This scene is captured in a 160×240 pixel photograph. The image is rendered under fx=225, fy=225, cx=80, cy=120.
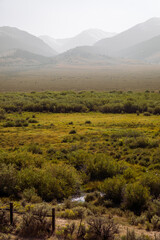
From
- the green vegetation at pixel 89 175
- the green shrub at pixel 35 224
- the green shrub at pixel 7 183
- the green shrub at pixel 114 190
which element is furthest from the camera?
the green shrub at pixel 7 183

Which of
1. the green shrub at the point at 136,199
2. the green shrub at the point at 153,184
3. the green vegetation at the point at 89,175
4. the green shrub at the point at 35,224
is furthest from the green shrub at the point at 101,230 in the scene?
the green shrub at the point at 153,184

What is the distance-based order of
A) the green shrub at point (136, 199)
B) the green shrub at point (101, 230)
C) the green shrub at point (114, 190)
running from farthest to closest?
the green shrub at point (114, 190) → the green shrub at point (136, 199) → the green shrub at point (101, 230)

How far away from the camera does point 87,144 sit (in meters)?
24.2

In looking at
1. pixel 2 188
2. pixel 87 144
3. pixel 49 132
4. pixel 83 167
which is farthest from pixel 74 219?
pixel 49 132

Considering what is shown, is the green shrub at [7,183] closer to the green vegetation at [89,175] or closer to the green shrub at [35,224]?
the green vegetation at [89,175]

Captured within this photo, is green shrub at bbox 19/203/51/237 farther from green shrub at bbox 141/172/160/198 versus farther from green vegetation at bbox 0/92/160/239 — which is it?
green shrub at bbox 141/172/160/198

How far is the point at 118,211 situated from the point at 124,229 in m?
1.67

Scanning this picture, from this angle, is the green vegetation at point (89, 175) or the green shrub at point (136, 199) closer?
the green vegetation at point (89, 175)

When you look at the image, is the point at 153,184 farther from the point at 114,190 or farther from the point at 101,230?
the point at 101,230

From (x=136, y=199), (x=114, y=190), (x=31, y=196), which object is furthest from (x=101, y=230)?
(x=31, y=196)

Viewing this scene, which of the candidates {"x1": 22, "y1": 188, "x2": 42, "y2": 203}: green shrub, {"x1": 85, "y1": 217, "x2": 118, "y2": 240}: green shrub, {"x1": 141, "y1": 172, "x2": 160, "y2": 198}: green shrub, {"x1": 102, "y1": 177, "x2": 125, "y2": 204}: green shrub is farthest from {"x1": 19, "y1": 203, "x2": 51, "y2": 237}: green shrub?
{"x1": 141, "y1": 172, "x2": 160, "y2": 198}: green shrub

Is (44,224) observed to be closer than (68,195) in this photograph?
Yes

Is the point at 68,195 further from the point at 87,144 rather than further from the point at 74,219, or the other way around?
the point at 87,144

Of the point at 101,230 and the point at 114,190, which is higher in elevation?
the point at 101,230
